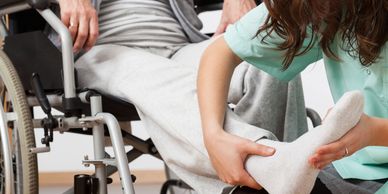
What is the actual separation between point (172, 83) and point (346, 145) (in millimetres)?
484

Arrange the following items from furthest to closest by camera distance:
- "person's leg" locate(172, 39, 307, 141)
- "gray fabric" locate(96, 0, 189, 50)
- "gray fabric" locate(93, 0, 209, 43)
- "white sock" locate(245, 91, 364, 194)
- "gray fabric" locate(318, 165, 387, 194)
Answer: "gray fabric" locate(93, 0, 209, 43), "gray fabric" locate(96, 0, 189, 50), "person's leg" locate(172, 39, 307, 141), "gray fabric" locate(318, 165, 387, 194), "white sock" locate(245, 91, 364, 194)

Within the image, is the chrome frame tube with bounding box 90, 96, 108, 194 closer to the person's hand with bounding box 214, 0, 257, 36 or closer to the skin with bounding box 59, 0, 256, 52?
the skin with bounding box 59, 0, 256, 52

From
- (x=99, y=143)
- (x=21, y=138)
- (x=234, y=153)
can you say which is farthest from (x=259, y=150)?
(x=21, y=138)

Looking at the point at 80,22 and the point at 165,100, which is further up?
the point at 80,22

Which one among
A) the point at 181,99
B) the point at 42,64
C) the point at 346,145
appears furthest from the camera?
the point at 42,64

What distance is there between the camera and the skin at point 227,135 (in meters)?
0.76

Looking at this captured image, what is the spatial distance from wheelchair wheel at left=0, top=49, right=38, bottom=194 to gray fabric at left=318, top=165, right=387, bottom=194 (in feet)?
1.98

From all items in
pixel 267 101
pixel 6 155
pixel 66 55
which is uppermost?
pixel 66 55

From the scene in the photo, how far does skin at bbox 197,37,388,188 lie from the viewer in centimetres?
76

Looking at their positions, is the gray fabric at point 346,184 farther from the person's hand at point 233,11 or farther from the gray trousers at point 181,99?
the person's hand at point 233,11

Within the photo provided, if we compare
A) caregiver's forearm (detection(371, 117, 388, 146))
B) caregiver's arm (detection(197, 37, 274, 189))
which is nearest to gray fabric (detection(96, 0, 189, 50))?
caregiver's arm (detection(197, 37, 274, 189))

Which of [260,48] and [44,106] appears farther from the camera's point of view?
[44,106]

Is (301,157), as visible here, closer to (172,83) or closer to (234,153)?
(234,153)

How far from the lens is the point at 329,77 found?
3.19 ft
